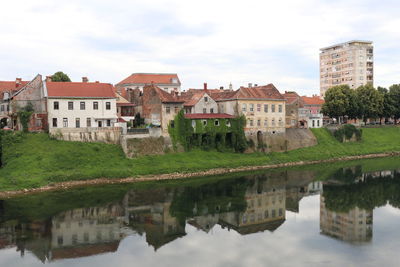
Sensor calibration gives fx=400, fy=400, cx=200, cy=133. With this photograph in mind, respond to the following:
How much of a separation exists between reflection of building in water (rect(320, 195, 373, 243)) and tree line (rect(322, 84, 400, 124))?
48.2m

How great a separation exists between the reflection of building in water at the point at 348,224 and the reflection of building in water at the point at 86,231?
17.0 meters

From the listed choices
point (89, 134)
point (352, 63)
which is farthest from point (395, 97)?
point (89, 134)

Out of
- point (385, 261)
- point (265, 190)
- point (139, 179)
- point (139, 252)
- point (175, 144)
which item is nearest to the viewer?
point (385, 261)

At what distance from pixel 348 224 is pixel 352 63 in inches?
4045

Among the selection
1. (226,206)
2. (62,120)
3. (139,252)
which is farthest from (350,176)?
(62,120)

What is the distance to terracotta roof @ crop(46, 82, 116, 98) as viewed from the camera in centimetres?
5591

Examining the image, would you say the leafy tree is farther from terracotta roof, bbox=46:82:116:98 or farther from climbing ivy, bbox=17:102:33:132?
climbing ivy, bbox=17:102:33:132

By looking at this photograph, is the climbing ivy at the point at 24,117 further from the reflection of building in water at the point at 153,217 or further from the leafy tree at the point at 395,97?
the leafy tree at the point at 395,97

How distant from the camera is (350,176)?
178 ft

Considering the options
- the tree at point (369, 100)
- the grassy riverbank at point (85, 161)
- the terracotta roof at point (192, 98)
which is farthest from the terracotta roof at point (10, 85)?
the tree at point (369, 100)

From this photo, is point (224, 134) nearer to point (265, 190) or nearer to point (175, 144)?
point (175, 144)

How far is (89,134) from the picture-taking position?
5512cm

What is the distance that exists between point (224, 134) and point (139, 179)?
17.8 metres

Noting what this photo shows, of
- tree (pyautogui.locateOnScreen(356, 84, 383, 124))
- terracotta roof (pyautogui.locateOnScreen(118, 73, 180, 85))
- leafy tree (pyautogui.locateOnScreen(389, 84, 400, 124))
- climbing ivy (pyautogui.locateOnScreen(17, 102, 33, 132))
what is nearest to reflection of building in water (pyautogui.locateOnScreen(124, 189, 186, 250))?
climbing ivy (pyautogui.locateOnScreen(17, 102, 33, 132))
